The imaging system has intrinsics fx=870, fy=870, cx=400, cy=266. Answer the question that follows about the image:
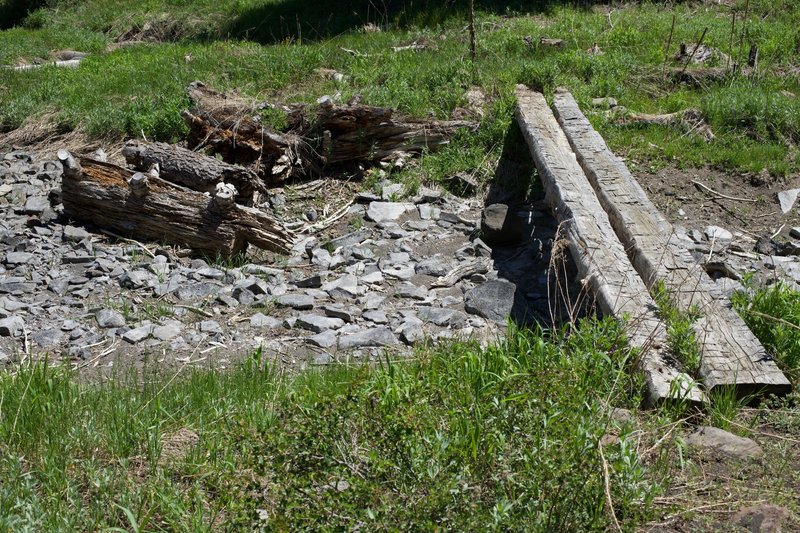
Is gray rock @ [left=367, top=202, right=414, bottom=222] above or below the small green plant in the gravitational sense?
below

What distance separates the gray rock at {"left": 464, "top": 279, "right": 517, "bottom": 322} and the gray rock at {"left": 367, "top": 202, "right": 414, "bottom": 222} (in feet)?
5.86

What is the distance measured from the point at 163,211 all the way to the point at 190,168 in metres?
0.64

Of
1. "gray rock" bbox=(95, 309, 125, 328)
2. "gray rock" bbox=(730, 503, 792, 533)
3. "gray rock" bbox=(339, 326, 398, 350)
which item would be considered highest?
"gray rock" bbox=(730, 503, 792, 533)

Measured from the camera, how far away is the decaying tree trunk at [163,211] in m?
7.88

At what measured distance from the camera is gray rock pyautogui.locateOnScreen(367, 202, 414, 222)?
877cm

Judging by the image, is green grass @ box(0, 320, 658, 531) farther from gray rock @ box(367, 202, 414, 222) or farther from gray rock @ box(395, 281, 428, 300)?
gray rock @ box(367, 202, 414, 222)

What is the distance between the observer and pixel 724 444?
415 cm

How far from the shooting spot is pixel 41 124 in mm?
10586

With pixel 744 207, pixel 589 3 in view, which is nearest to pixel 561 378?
pixel 744 207

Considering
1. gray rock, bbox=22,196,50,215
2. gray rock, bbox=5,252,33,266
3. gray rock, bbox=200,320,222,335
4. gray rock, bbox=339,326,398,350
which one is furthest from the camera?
gray rock, bbox=22,196,50,215

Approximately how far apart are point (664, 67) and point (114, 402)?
8548 millimetres

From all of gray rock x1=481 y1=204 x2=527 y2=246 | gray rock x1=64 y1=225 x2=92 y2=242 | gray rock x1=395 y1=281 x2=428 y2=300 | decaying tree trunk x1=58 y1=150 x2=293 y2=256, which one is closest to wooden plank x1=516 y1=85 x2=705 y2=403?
gray rock x1=481 y1=204 x2=527 y2=246

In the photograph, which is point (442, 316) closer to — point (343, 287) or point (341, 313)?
point (341, 313)

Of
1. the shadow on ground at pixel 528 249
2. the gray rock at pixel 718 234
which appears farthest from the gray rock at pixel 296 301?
the gray rock at pixel 718 234
